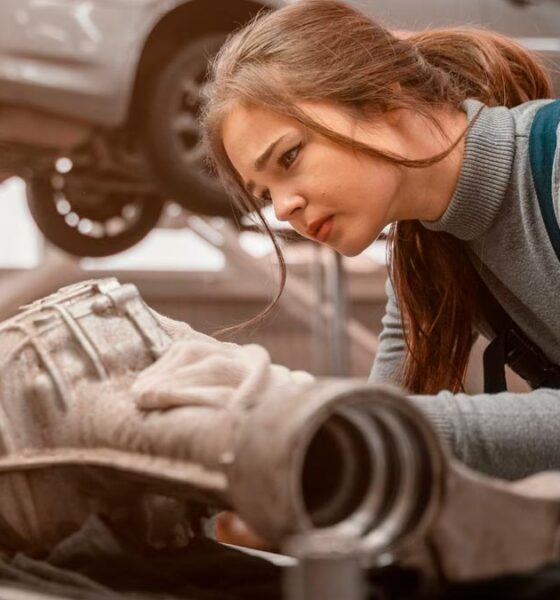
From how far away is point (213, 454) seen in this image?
63cm

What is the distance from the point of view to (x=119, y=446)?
2.39ft

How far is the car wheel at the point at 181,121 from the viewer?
2.49m

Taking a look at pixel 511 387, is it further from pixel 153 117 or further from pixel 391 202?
Result: pixel 153 117

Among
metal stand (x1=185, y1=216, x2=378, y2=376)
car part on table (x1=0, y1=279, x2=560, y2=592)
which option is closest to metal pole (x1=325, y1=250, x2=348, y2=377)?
metal stand (x1=185, y1=216, x2=378, y2=376)

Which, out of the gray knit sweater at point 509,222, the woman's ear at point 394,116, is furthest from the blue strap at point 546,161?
the woman's ear at point 394,116

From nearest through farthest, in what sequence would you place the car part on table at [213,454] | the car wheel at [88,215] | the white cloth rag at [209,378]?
the car part on table at [213,454] < the white cloth rag at [209,378] < the car wheel at [88,215]


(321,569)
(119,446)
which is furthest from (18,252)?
(321,569)

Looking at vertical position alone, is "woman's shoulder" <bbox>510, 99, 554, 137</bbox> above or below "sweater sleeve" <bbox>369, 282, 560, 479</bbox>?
above

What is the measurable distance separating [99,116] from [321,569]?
83.4 inches

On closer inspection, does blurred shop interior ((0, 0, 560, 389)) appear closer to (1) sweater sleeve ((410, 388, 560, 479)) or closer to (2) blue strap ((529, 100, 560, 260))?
(2) blue strap ((529, 100, 560, 260))

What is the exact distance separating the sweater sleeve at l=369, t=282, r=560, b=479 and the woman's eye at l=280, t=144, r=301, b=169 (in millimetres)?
388

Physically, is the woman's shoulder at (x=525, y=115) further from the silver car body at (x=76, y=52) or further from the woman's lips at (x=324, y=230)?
the silver car body at (x=76, y=52)

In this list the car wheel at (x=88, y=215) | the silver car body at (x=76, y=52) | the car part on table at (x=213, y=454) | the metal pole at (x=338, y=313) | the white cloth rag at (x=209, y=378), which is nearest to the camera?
the car part on table at (x=213, y=454)

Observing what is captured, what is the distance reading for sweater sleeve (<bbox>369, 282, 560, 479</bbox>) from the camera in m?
0.75
